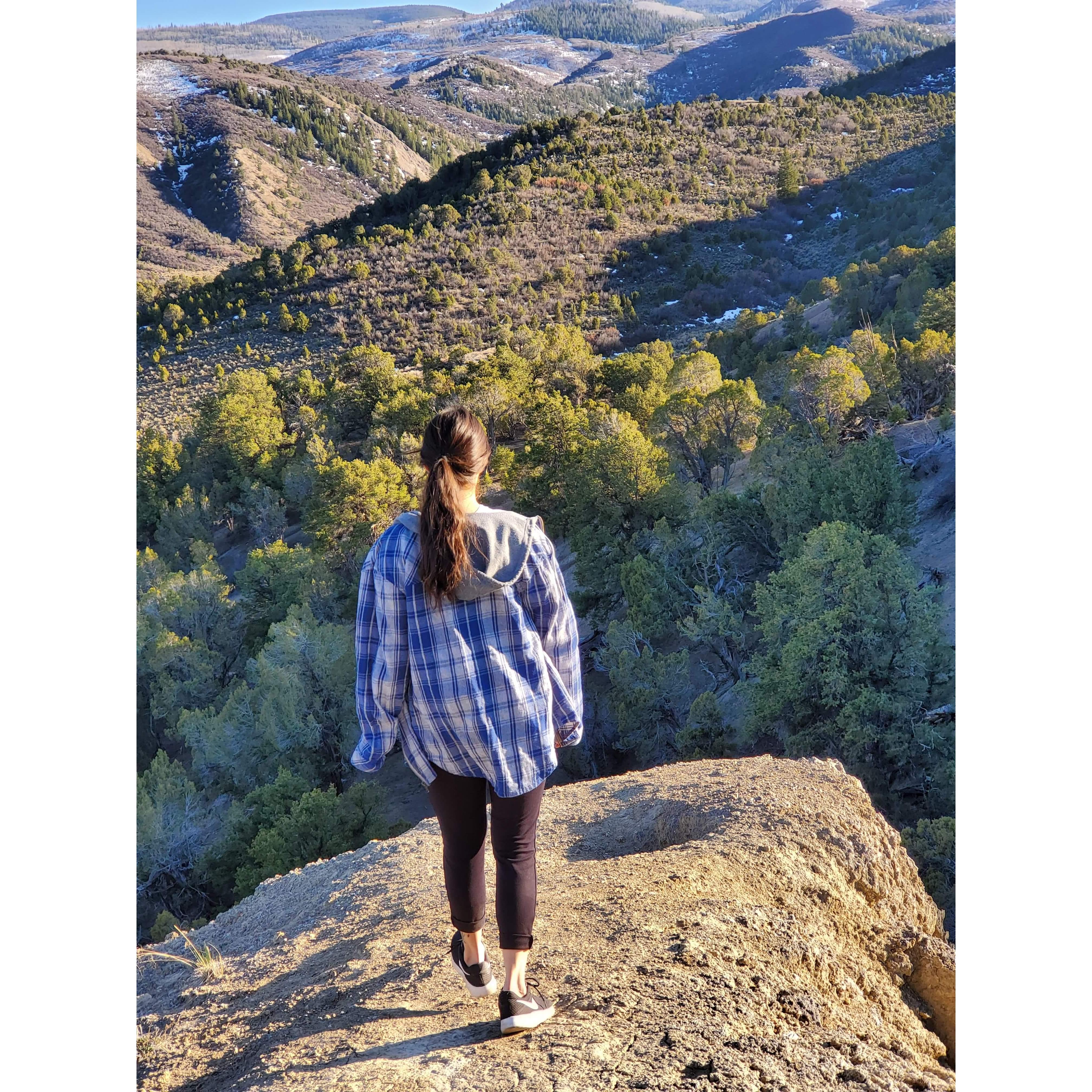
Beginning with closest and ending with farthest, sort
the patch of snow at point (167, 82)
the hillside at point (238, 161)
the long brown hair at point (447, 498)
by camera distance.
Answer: the long brown hair at point (447, 498), the hillside at point (238, 161), the patch of snow at point (167, 82)

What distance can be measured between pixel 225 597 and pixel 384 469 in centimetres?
343

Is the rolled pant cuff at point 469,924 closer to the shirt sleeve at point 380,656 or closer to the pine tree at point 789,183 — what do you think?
the shirt sleeve at point 380,656

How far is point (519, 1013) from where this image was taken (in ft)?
7.16

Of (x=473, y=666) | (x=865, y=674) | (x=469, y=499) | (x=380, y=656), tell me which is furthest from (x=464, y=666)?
(x=865, y=674)

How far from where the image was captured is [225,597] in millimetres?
14180

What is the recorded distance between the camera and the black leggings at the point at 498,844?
2.16 metres

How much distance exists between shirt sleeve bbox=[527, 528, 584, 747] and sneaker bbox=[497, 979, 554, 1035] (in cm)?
66

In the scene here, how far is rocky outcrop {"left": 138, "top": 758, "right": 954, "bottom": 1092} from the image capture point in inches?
83.0

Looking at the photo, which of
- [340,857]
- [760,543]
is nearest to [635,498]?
[760,543]

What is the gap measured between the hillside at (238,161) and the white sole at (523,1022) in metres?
57.4

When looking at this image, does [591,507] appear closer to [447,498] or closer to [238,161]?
[447,498]

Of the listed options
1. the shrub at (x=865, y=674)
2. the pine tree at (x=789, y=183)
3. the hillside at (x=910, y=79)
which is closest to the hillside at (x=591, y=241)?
the pine tree at (x=789, y=183)

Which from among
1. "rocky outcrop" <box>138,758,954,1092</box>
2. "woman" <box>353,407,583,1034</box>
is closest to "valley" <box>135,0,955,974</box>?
"rocky outcrop" <box>138,758,954,1092</box>
